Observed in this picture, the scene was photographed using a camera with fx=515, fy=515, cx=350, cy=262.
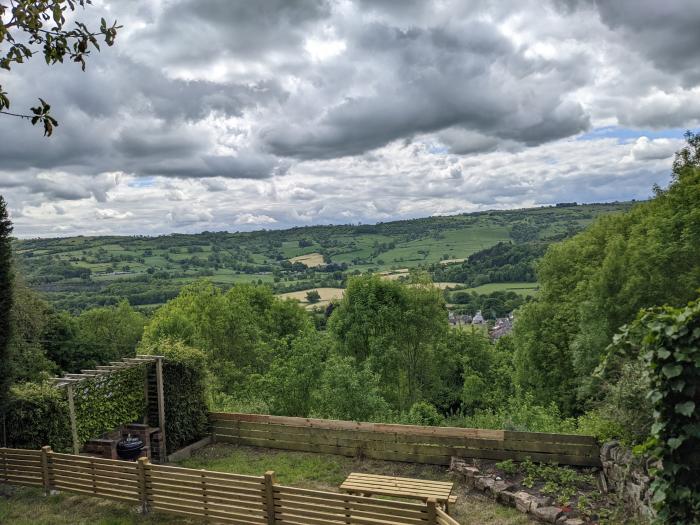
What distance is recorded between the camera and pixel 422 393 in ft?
95.8

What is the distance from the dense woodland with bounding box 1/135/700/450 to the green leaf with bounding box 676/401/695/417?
1.34m

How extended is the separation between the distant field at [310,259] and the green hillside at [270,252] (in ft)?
7.65

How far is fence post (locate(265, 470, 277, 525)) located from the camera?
319 inches

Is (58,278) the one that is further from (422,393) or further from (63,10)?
(63,10)

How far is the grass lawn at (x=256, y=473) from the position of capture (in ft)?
29.0

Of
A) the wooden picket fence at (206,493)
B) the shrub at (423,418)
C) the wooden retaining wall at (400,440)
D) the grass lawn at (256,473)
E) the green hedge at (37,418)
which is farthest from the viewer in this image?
the shrub at (423,418)

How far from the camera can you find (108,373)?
12.5 meters

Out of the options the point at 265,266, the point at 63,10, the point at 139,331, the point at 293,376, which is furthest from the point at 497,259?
the point at 63,10

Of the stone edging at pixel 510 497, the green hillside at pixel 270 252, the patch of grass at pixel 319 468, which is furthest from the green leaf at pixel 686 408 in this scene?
the green hillside at pixel 270 252

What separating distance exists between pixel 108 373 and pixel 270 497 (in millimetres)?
6491

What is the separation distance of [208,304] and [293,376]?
14301 mm

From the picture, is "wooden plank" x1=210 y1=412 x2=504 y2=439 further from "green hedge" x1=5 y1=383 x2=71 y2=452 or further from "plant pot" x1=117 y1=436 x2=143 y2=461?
"green hedge" x1=5 y1=383 x2=71 y2=452

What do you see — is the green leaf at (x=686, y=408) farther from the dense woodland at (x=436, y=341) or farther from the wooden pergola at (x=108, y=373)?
the wooden pergola at (x=108, y=373)

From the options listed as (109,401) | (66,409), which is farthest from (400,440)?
(66,409)
